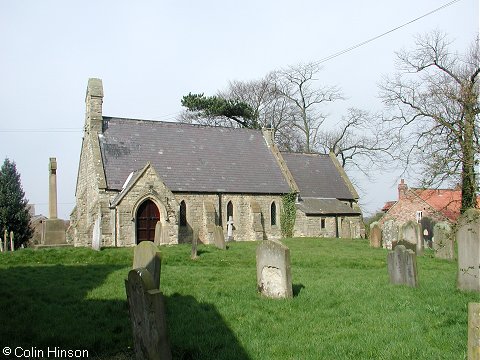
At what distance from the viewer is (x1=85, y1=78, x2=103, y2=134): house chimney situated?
29.6 meters

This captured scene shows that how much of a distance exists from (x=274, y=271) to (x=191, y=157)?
74.3 feet

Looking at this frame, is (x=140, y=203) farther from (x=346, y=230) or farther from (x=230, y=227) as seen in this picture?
(x=346, y=230)

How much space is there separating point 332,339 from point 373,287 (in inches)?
169

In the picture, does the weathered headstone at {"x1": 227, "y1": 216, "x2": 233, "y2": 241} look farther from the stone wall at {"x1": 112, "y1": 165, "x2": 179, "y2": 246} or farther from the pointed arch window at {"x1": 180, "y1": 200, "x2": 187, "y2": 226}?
the stone wall at {"x1": 112, "y1": 165, "x2": 179, "y2": 246}

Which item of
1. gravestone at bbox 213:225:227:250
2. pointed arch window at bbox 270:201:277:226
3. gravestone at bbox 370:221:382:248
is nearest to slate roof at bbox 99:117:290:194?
pointed arch window at bbox 270:201:277:226

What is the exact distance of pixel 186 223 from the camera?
29844 mm

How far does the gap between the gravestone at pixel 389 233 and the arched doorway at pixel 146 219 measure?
1162cm

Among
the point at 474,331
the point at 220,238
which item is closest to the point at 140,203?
the point at 220,238

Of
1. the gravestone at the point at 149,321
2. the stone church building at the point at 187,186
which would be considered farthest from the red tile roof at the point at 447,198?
the stone church building at the point at 187,186

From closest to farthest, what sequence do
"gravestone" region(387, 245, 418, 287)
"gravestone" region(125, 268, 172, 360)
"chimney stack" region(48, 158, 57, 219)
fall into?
1. "gravestone" region(125, 268, 172, 360)
2. "gravestone" region(387, 245, 418, 287)
3. "chimney stack" region(48, 158, 57, 219)

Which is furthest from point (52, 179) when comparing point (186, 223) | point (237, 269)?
point (237, 269)

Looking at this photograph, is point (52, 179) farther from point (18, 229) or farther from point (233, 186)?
point (18, 229)

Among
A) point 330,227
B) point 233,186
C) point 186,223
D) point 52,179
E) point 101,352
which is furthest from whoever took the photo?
point 330,227

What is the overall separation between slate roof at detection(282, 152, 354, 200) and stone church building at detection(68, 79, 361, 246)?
0.10m
